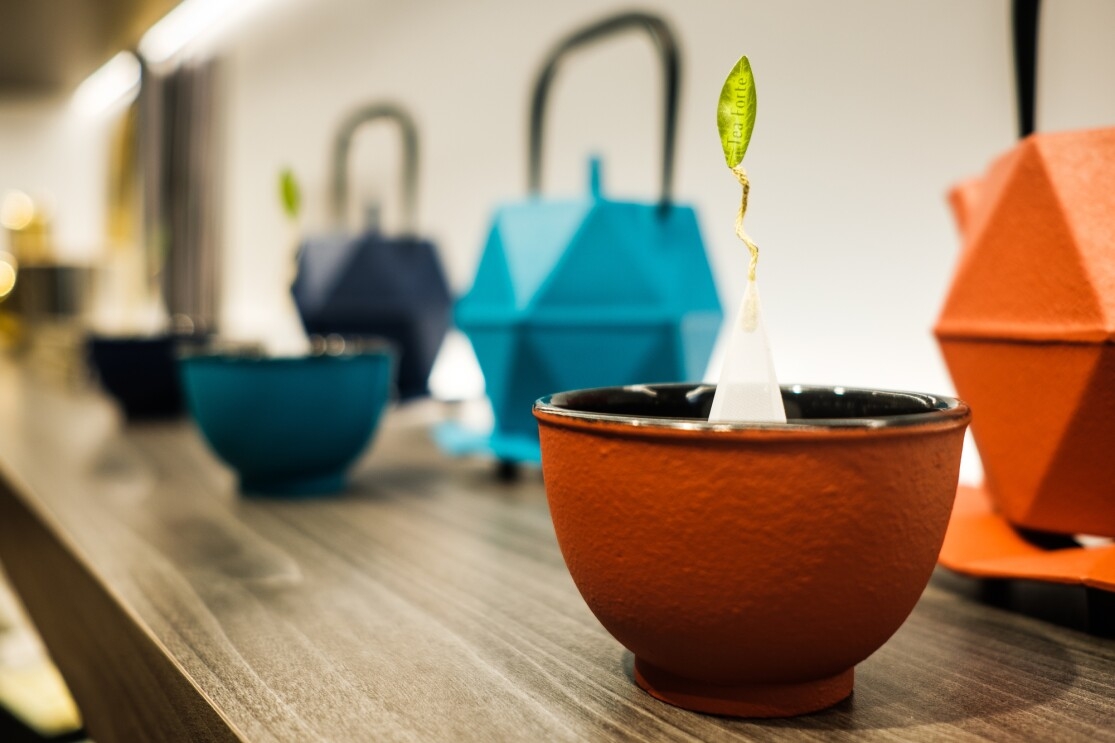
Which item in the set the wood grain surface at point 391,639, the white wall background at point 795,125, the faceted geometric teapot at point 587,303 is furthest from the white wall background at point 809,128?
the wood grain surface at point 391,639

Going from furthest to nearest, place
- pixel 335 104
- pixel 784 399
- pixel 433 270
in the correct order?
pixel 335 104 → pixel 433 270 → pixel 784 399

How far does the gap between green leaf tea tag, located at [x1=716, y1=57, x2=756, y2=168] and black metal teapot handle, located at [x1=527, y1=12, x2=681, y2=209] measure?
361 millimetres

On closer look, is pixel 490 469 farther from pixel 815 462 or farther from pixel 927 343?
pixel 815 462

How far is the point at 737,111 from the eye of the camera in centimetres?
31

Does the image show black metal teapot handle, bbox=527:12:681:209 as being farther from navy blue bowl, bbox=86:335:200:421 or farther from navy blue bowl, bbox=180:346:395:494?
navy blue bowl, bbox=86:335:200:421

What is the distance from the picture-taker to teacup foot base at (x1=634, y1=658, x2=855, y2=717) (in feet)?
0.95

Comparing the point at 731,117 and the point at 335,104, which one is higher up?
the point at 335,104

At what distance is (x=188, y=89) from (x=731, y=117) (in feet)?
7.30

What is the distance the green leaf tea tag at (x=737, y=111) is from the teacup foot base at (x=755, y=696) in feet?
0.58

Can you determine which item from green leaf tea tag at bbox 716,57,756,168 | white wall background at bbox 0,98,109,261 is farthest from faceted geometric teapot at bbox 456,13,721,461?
white wall background at bbox 0,98,109,261

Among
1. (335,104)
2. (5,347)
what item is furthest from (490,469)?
(5,347)

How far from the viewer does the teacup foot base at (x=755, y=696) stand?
0.29 meters

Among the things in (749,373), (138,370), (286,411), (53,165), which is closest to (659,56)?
(286,411)

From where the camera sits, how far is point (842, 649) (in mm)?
274
